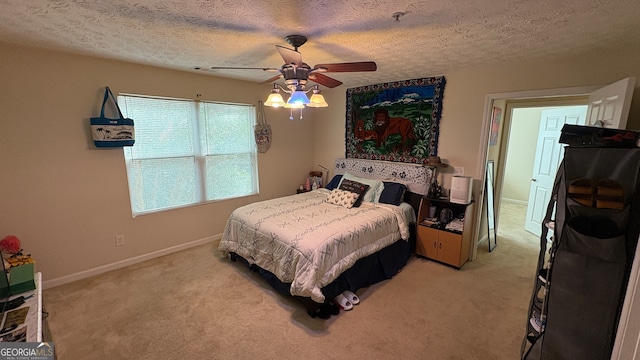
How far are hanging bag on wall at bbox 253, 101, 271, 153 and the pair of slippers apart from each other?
253cm

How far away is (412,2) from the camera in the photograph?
1.49 metres

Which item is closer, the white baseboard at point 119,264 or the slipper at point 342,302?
the slipper at point 342,302

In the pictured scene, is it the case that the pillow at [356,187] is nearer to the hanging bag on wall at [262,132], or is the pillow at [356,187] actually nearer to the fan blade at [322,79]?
the hanging bag on wall at [262,132]

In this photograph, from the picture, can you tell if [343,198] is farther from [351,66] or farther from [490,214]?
[490,214]

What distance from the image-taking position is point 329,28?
1.88 m

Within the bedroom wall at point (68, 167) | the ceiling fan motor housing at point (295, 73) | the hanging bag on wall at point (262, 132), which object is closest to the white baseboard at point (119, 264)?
the bedroom wall at point (68, 167)

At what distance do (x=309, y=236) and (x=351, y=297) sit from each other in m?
0.70

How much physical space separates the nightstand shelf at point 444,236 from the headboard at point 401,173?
0.22 metres

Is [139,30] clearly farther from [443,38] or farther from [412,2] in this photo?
[443,38]

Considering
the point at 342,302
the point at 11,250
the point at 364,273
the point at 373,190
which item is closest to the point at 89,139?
the point at 11,250

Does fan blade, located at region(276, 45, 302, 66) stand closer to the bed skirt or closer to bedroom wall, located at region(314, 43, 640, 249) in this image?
the bed skirt

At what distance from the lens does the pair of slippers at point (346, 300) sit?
2.39 metres

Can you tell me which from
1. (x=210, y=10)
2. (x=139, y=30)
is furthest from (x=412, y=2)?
(x=139, y=30)

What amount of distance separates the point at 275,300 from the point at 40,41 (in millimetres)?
2983
